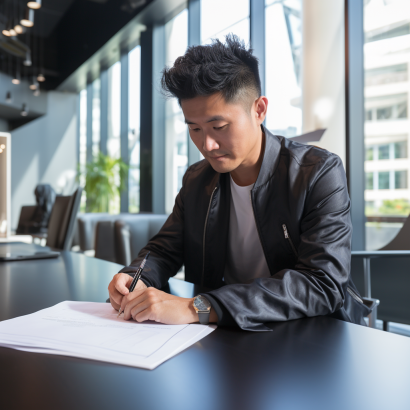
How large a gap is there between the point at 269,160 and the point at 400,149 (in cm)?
241

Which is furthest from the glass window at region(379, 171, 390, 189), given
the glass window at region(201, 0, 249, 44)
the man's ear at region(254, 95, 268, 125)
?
the man's ear at region(254, 95, 268, 125)

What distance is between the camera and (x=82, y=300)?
40.1 inches

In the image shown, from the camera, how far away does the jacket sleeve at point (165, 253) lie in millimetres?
1140

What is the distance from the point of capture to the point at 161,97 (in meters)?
1.43

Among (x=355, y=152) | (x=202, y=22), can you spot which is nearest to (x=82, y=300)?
(x=355, y=152)

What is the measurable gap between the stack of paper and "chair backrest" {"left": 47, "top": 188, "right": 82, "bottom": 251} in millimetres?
1723

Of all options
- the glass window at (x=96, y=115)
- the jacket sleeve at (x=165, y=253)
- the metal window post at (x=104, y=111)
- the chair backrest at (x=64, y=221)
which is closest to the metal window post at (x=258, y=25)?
the chair backrest at (x=64, y=221)

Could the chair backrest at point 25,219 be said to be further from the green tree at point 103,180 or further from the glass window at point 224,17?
the glass window at point 224,17

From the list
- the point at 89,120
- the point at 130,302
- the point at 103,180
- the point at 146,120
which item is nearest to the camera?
the point at 130,302

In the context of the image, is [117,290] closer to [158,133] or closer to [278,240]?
[278,240]

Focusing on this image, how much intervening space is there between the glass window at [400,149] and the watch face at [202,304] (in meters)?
2.92

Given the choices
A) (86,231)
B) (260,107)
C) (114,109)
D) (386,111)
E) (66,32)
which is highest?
(66,32)

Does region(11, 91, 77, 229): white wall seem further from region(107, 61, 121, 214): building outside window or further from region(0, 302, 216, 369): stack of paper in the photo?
region(0, 302, 216, 369): stack of paper

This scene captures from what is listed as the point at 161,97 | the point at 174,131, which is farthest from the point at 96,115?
the point at 161,97
